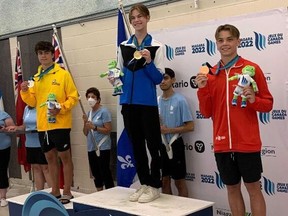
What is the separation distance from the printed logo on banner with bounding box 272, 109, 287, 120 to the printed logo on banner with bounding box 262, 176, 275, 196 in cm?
53

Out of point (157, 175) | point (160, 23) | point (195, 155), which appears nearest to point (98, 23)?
point (160, 23)

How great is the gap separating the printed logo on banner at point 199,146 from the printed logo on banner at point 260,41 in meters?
1.05

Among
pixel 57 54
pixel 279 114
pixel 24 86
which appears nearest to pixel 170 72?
pixel 279 114

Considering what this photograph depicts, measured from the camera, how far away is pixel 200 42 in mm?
3879

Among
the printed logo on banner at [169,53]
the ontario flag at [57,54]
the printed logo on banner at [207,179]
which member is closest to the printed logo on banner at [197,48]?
the printed logo on banner at [169,53]

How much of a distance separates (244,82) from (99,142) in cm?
239

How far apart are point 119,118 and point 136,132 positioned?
3.95ft

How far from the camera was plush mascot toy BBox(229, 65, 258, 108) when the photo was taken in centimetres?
257

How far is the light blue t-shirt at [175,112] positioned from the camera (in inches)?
154

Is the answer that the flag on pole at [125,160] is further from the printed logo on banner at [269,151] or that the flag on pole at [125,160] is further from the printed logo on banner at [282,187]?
the printed logo on banner at [282,187]

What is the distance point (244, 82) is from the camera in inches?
101

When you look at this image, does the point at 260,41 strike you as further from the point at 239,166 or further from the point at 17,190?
the point at 17,190

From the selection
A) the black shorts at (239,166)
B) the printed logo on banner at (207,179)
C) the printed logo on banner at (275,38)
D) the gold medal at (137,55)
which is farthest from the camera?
the printed logo on banner at (207,179)

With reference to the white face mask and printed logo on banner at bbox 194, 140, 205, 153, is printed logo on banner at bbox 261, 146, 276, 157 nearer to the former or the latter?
printed logo on banner at bbox 194, 140, 205, 153
